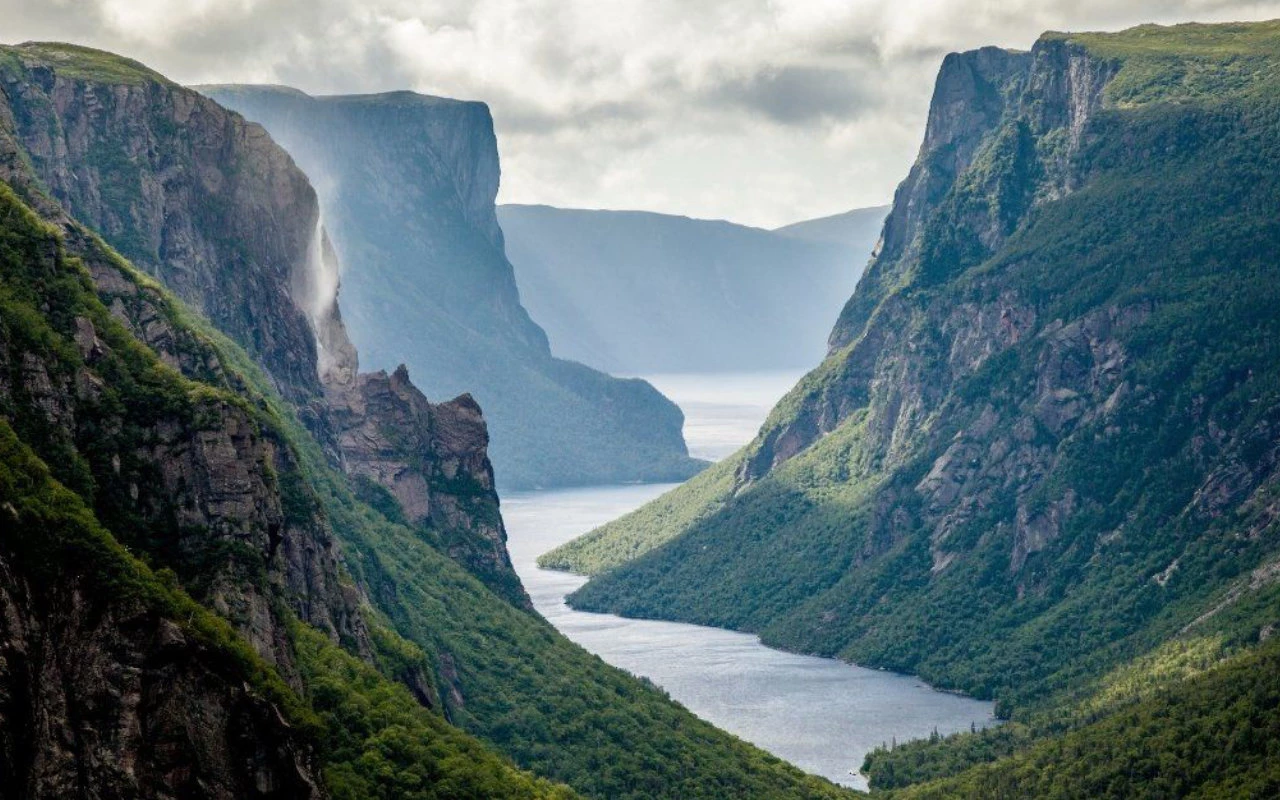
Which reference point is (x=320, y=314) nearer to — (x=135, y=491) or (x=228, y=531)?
(x=228, y=531)

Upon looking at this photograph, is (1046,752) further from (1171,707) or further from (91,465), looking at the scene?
(91,465)

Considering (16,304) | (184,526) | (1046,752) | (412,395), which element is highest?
(412,395)

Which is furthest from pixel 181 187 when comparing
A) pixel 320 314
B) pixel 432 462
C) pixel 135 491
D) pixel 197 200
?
pixel 135 491

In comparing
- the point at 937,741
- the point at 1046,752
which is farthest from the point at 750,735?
the point at 1046,752

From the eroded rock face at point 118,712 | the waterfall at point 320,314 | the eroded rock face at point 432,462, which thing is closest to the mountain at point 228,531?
the eroded rock face at point 118,712

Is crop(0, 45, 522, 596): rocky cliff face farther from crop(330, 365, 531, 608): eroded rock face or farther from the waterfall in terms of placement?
the waterfall

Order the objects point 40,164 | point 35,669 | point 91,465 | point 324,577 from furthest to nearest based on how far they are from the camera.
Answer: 1. point 40,164
2. point 324,577
3. point 91,465
4. point 35,669

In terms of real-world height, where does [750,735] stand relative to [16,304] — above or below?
below

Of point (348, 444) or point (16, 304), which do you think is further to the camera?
point (348, 444)

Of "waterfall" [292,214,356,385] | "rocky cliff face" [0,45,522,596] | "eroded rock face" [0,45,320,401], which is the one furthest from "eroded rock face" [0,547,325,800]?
"waterfall" [292,214,356,385]
